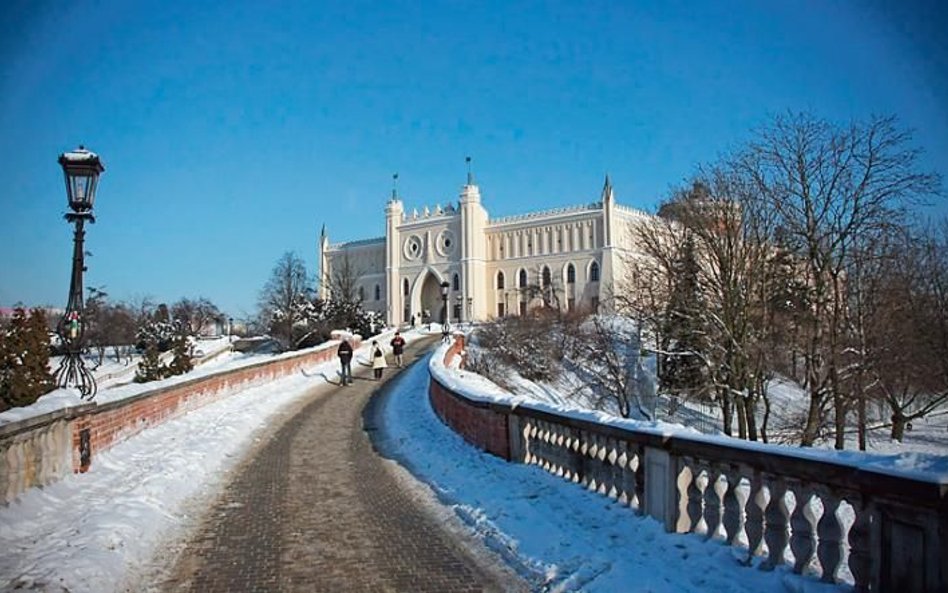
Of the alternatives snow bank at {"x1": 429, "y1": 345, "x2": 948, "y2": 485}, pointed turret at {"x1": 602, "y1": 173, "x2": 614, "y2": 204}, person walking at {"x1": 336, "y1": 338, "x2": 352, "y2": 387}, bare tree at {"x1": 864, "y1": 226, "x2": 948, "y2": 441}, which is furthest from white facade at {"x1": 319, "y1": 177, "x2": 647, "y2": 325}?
snow bank at {"x1": 429, "y1": 345, "x2": 948, "y2": 485}

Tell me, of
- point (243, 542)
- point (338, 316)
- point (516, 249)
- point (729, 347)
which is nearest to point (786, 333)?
point (729, 347)

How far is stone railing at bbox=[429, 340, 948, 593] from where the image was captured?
147 inches

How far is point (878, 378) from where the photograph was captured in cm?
2084

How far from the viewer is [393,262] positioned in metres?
97.5

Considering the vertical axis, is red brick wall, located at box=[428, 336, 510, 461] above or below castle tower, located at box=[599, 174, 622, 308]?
below

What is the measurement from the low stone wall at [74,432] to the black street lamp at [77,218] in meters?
0.84

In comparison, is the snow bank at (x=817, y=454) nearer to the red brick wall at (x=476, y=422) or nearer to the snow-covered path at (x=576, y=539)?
the snow-covered path at (x=576, y=539)

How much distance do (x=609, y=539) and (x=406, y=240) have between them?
92901mm

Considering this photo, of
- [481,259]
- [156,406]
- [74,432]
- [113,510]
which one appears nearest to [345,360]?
[156,406]

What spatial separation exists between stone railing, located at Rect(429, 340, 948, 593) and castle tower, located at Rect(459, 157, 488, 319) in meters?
81.4

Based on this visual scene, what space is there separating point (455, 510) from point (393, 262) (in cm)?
9073

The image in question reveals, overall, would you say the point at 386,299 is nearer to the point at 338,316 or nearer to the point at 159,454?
the point at 338,316

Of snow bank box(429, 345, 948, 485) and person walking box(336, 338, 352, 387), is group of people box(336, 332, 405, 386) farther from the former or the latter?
snow bank box(429, 345, 948, 485)

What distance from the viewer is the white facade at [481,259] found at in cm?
8294
